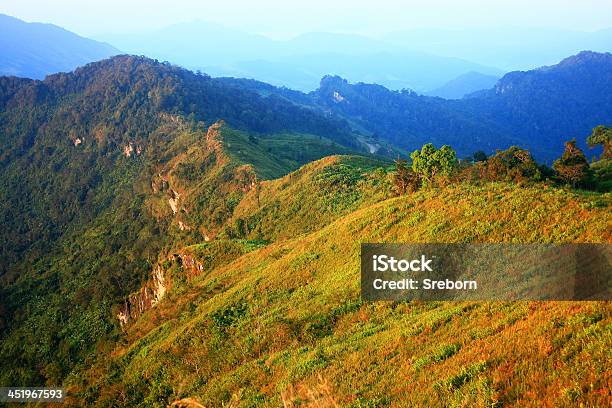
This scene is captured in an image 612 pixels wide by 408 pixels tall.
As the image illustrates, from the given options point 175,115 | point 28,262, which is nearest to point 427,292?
point 28,262

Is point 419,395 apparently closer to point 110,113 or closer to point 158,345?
point 158,345

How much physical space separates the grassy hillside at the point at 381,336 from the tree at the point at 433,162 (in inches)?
584

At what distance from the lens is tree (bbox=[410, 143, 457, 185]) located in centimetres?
4712

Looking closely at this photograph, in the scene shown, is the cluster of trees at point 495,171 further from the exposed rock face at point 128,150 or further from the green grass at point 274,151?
A: the exposed rock face at point 128,150

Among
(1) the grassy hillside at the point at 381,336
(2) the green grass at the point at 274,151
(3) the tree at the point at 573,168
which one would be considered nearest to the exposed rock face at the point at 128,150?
(2) the green grass at the point at 274,151

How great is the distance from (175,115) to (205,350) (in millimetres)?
155722

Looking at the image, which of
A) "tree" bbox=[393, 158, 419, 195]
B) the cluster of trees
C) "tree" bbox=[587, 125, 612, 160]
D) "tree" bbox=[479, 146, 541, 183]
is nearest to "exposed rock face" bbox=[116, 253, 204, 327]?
"tree" bbox=[393, 158, 419, 195]

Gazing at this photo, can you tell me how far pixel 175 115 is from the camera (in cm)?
16662

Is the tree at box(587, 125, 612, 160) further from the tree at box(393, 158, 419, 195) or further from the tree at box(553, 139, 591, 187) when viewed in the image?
the tree at box(393, 158, 419, 195)

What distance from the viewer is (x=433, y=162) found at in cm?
4809

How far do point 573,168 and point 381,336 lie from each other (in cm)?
4080

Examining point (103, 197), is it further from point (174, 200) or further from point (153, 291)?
point (153, 291)

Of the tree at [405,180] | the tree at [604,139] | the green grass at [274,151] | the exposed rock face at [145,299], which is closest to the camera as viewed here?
the tree at [405,180]

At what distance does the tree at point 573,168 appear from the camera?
1812 inches
